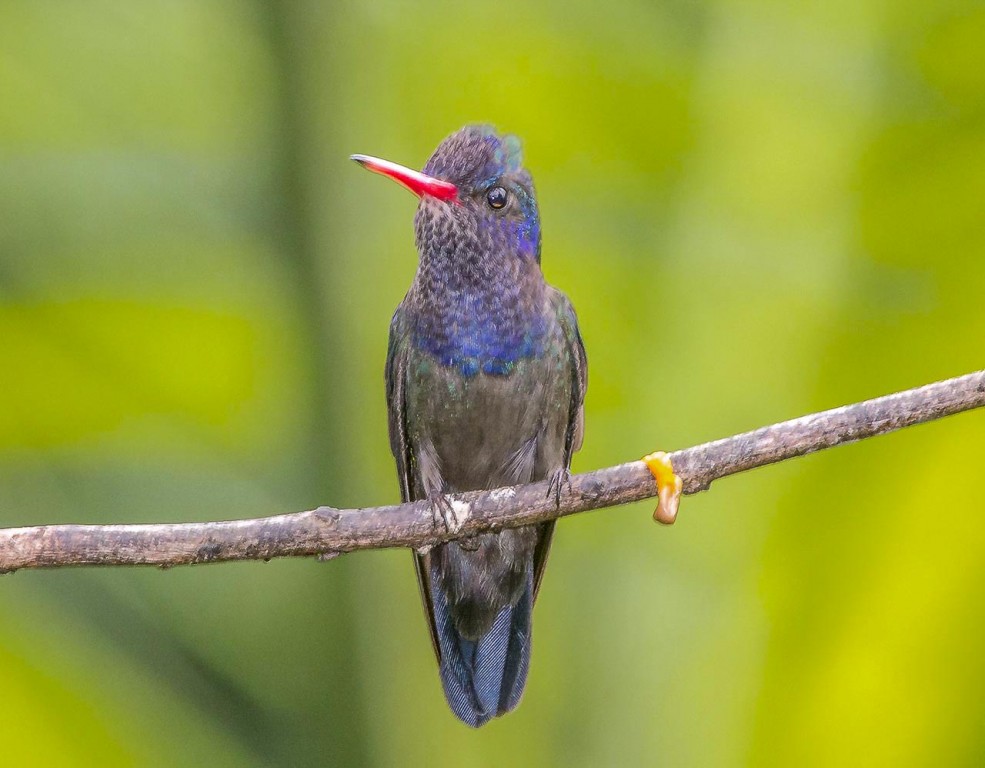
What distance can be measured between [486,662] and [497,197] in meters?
1.02

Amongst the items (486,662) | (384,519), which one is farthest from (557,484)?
(486,662)

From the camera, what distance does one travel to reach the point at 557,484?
87.1 inches

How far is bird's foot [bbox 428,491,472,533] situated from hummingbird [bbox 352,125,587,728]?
17cm

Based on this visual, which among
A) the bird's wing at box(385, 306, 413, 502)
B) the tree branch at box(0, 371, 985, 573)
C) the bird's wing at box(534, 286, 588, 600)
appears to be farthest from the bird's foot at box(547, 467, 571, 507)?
the bird's wing at box(385, 306, 413, 502)

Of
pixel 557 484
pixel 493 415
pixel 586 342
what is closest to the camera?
pixel 557 484

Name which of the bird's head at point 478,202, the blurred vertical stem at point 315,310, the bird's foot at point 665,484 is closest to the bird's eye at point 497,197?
the bird's head at point 478,202

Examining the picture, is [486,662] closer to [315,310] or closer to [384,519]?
[384,519]

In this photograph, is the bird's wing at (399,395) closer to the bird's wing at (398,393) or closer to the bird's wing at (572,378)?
the bird's wing at (398,393)

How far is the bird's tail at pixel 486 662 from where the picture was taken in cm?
248

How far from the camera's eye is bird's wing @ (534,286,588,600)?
2639 millimetres

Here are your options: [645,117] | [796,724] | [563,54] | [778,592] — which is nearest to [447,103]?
[563,54]

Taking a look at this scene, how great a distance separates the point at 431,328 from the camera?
8.49 feet

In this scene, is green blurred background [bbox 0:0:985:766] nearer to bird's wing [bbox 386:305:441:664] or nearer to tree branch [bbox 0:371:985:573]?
bird's wing [bbox 386:305:441:664]

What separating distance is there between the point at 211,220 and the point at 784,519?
1230 millimetres
